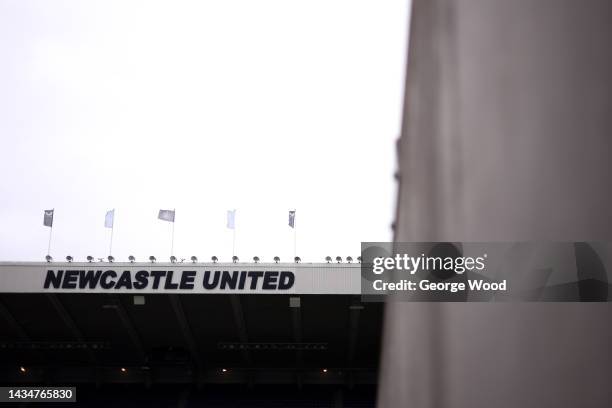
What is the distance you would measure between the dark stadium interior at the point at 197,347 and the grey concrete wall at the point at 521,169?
63.6 feet

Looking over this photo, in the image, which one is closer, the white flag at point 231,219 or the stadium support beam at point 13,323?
the stadium support beam at point 13,323

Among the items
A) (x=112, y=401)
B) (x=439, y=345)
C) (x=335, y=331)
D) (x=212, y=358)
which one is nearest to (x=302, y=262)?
(x=335, y=331)

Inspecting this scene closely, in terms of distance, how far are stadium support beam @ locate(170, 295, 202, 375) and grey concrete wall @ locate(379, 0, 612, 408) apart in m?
20.0

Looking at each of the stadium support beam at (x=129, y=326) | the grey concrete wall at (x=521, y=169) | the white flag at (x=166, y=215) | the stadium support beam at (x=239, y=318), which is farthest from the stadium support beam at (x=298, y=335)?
the grey concrete wall at (x=521, y=169)

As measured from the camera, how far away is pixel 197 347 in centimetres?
2583

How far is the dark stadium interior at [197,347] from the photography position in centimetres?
2267

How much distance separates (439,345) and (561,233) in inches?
64.0

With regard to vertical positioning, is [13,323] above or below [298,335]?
Answer: above

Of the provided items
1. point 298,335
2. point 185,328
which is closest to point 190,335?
point 185,328

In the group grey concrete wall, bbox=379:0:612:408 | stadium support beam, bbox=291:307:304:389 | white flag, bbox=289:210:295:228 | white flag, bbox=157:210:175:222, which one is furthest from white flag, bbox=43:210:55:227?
grey concrete wall, bbox=379:0:612:408

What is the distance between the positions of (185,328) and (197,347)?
2.19 m

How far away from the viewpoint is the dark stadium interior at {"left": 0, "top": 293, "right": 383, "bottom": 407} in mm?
22672

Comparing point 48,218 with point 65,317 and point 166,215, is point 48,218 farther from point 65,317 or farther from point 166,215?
point 166,215

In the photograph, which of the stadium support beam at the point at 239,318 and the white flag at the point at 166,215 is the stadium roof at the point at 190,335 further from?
the white flag at the point at 166,215
